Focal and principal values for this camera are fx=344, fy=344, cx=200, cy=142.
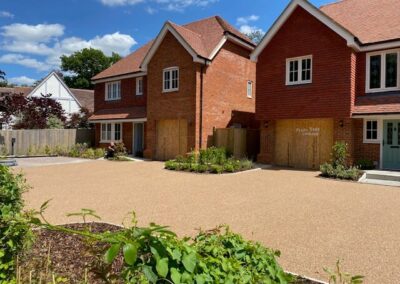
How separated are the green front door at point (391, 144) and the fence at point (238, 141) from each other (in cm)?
753

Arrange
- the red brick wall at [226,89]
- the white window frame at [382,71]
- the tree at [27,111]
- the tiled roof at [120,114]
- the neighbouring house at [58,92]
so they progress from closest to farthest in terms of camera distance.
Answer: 1. the white window frame at [382,71]
2. the red brick wall at [226,89]
3. the tiled roof at [120,114]
4. the tree at [27,111]
5. the neighbouring house at [58,92]

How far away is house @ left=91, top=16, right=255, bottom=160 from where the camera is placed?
20406mm

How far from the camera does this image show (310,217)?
7.78 m

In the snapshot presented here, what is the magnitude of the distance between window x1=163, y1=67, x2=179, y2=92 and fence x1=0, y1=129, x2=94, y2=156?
11.0 metres

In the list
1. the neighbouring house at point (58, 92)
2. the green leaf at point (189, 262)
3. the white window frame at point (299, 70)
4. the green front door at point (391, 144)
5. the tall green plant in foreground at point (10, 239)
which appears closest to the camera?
the green leaf at point (189, 262)

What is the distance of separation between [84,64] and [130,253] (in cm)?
7899

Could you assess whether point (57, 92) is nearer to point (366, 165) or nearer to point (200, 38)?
point (200, 38)

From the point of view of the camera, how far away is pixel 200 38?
2272 cm

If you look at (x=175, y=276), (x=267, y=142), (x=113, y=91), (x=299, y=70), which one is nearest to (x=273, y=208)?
(x=175, y=276)

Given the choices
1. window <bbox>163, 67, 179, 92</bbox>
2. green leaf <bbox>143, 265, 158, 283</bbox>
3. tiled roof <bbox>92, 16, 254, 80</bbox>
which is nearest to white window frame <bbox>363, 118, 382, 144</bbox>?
tiled roof <bbox>92, 16, 254, 80</bbox>

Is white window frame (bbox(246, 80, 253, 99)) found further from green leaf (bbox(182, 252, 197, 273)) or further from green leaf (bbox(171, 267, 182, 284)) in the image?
green leaf (bbox(171, 267, 182, 284))

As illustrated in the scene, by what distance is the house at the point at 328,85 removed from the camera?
1538cm

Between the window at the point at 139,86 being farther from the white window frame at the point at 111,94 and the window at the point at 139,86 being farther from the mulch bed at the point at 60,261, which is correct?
the mulch bed at the point at 60,261

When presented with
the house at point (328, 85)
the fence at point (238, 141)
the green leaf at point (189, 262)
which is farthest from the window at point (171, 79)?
the green leaf at point (189, 262)
